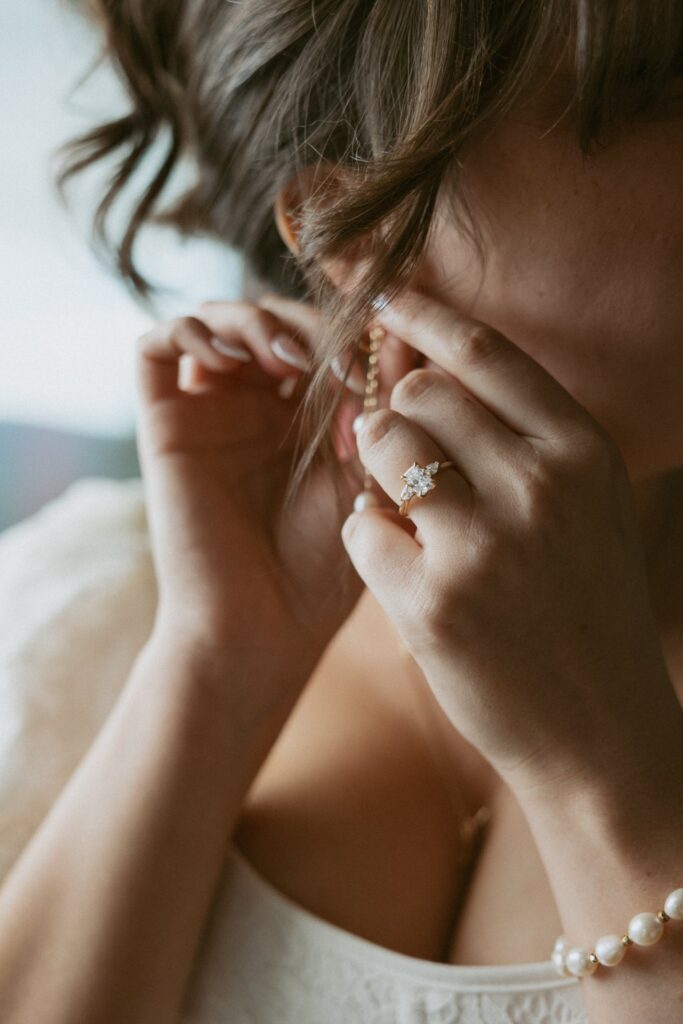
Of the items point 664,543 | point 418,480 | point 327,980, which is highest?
point 418,480

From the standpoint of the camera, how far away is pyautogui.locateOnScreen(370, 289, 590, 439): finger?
74 cm

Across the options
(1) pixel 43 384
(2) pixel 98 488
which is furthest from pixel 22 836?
(1) pixel 43 384

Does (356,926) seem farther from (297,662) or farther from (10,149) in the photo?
(10,149)

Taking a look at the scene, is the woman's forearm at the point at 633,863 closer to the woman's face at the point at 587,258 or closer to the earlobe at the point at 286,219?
the woman's face at the point at 587,258

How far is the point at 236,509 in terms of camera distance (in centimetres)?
112

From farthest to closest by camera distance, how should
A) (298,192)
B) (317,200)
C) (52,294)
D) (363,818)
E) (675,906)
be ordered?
(52,294), (363,818), (298,192), (317,200), (675,906)

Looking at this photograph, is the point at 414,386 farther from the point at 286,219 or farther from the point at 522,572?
the point at 286,219

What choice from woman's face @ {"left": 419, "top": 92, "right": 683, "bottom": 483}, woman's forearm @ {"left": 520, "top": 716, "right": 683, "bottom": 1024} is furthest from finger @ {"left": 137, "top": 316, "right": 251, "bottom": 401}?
woman's forearm @ {"left": 520, "top": 716, "right": 683, "bottom": 1024}

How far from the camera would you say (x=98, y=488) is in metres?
Result: 1.58

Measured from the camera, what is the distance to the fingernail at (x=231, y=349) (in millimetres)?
1119

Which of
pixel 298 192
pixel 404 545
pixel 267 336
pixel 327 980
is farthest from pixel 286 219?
pixel 327 980

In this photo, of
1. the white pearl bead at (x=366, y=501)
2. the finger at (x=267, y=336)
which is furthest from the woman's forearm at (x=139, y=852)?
the finger at (x=267, y=336)

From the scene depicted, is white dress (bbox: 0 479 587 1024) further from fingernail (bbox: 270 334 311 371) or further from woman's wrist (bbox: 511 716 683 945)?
fingernail (bbox: 270 334 311 371)

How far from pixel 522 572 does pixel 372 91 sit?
41 cm
